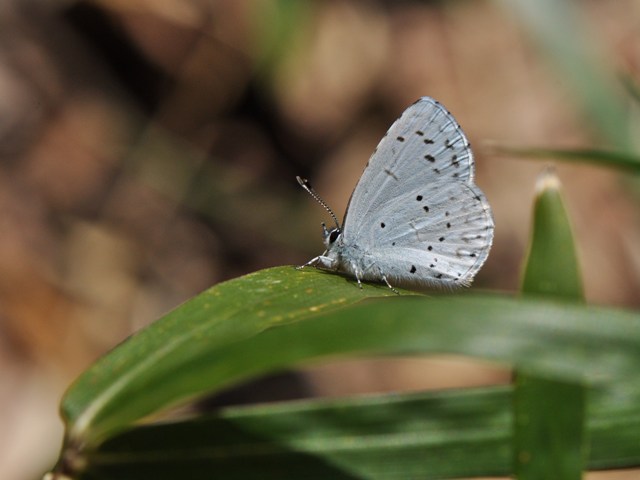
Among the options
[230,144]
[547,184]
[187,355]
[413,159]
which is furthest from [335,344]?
[230,144]

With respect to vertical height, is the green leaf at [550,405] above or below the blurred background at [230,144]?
below

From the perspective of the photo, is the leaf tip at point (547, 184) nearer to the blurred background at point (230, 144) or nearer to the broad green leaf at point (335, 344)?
the broad green leaf at point (335, 344)

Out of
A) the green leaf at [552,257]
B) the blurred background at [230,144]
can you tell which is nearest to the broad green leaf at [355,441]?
the green leaf at [552,257]

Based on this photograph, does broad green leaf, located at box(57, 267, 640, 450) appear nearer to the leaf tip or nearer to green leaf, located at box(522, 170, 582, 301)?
green leaf, located at box(522, 170, 582, 301)

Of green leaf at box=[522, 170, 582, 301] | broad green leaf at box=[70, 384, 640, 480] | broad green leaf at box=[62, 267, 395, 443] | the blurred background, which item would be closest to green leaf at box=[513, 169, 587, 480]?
green leaf at box=[522, 170, 582, 301]

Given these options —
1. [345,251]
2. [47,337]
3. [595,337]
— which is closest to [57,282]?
[47,337]

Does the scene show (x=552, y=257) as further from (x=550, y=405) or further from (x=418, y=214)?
(x=418, y=214)

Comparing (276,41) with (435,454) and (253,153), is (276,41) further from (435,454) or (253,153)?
(435,454)
